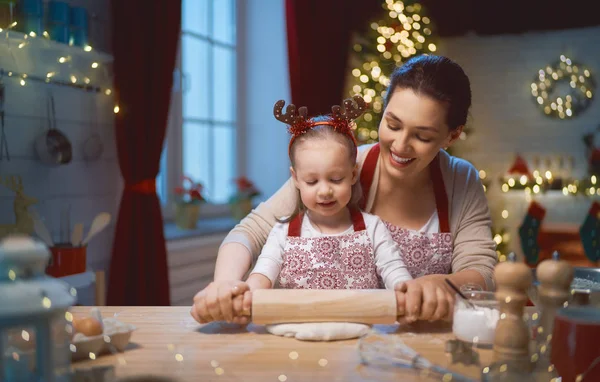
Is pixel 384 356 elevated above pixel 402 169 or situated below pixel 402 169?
below

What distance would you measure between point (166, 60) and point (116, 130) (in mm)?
461

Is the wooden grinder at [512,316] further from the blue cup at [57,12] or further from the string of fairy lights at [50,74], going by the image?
the blue cup at [57,12]

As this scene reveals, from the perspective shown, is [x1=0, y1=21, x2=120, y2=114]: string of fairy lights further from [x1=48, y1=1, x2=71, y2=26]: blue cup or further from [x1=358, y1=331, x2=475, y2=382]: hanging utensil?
[x1=358, y1=331, x2=475, y2=382]: hanging utensil

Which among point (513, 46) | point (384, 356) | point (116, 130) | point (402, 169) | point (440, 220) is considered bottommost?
point (384, 356)

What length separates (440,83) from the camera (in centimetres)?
155

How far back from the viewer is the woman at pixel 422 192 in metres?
1.52

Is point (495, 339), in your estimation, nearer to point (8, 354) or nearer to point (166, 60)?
point (8, 354)

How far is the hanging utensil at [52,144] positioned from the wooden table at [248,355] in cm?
163

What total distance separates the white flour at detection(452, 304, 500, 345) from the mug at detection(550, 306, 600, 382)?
0.10 metres

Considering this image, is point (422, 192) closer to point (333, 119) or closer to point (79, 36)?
point (333, 119)

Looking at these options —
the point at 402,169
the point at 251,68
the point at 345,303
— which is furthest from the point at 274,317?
the point at 251,68

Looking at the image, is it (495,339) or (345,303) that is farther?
(345,303)

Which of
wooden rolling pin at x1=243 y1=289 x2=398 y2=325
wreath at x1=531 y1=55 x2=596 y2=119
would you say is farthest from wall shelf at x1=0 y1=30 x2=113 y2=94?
wreath at x1=531 y1=55 x2=596 y2=119

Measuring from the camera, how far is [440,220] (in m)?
1.69
